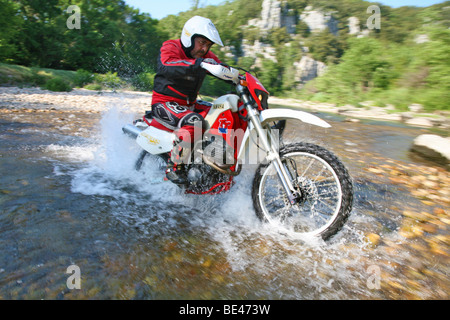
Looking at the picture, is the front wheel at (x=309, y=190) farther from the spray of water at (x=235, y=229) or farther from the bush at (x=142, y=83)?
the bush at (x=142, y=83)

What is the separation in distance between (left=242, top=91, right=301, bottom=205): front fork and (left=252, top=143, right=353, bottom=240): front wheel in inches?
2.6

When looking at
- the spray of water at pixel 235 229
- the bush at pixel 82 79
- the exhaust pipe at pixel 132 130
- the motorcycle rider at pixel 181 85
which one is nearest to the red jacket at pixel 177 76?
the motorcycle rider at pixel 181 85

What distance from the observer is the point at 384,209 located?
3762mm

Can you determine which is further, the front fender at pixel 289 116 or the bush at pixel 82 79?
the bush at pixel 82 79

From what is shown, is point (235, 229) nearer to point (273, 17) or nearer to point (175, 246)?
point (175, 246)

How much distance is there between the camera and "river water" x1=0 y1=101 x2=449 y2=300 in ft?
6.92

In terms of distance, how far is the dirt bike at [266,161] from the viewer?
282 cm

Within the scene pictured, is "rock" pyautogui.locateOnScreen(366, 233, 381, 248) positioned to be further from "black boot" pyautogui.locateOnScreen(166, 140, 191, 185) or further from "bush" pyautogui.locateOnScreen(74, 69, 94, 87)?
"bush" pyautogui.locateOnScreen(74, 69, 94, 87)

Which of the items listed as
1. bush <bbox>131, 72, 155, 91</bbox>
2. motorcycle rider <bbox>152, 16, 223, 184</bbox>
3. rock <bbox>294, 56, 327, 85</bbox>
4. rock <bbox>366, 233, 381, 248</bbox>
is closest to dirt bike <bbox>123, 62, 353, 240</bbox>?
motorcycle rider <bbox>152, 16, 223, 184</bbox>

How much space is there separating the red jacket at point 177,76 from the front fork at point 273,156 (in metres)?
0.68

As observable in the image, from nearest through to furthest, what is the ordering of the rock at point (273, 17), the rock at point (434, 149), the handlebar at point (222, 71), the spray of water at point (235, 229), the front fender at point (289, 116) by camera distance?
the spray of water at point (235, 229)
the front fender at point (289, 116)
the handlebar at point (222, 71)
the rock at point (434, 149)
the rock at point (273, 17)

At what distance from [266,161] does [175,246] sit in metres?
1.27

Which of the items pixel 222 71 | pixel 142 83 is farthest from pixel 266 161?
pixel 142 83
